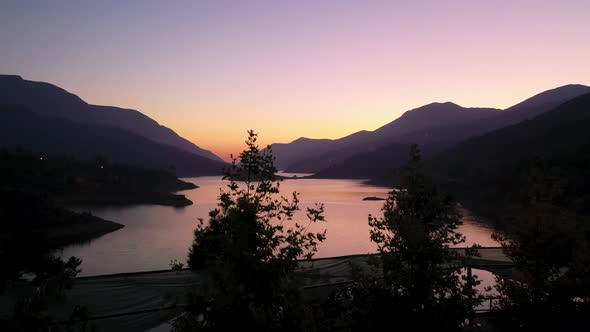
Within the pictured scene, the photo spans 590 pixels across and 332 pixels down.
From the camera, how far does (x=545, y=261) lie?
31.4ft

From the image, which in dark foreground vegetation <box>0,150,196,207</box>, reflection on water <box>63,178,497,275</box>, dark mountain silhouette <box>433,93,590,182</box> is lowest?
reflection on water <box>63,178,497,275</box>

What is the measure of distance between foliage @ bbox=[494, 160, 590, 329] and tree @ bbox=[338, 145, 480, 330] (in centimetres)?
316

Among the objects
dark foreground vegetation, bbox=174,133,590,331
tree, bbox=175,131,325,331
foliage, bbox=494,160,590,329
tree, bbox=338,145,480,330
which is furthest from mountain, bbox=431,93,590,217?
tree, bbox=175,131,325,331

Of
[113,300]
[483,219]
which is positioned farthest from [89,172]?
[113,300]

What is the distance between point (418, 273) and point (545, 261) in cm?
445

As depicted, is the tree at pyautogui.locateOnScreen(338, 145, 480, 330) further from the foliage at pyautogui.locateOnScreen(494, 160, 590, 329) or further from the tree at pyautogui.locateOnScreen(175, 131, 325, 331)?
the foliage at pyautogui.locateOnScreen(494, 160, 590, 329)

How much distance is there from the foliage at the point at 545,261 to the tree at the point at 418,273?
3163 mm

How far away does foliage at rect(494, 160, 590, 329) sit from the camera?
924 centimetres

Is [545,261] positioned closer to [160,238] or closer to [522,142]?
[160,238]

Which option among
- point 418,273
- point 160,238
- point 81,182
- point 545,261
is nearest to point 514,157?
point 160,238

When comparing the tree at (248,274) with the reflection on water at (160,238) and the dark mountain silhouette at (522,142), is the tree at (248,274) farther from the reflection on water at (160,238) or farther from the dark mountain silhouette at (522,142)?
the dark mountain silhouette at (522,142)

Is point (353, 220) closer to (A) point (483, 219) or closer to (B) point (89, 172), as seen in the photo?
(A) point (483, 219)

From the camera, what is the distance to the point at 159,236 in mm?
53781

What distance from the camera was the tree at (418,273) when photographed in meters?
6.84
